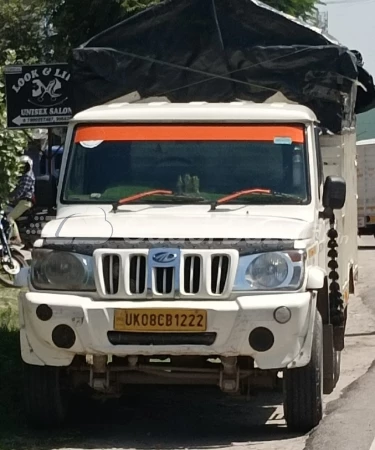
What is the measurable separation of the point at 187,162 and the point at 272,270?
1609 mm

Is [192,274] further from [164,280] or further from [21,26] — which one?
[21,26]

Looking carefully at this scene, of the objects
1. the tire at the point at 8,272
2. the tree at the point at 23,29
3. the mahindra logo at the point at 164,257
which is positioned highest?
the tree at the point at 23,29


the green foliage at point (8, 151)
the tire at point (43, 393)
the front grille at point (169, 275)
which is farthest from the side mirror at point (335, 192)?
the green foliage at point (8, 151)

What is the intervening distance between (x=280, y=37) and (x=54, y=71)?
3792 millimetres

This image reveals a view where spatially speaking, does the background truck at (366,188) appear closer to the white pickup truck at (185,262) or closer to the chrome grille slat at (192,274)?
the white pickup truck at (185,262)

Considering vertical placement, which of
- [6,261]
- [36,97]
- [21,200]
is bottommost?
[6,261]

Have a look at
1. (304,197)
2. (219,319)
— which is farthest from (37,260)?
(304,197)

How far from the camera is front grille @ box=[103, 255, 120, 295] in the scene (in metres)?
7.62

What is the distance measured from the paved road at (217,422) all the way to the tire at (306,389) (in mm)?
170

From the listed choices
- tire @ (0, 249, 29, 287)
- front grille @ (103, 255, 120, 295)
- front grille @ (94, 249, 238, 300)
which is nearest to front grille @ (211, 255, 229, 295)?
front grille @ (94, 249, 238, 300)

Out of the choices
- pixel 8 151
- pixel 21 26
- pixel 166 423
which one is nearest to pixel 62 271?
pixel 166 423

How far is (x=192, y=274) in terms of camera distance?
24.9ft

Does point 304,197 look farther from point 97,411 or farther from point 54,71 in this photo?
point 54,71

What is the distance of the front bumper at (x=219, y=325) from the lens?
7.47 m
